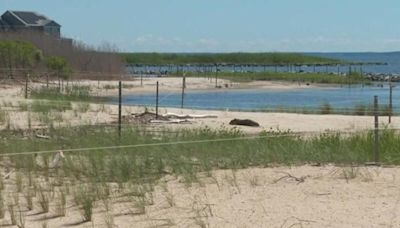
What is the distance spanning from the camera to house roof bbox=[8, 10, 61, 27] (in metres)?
84.1

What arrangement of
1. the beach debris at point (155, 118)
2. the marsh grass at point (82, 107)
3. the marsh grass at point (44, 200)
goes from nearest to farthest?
the marsh grass at point (44, 200) < the beach debris at point (155, 118) < the marsh grass at point (82, 107)

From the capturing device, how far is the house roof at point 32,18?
3309 inches

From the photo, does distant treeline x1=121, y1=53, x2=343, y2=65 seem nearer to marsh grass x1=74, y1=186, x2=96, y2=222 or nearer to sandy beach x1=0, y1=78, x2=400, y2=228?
sandy beach x1=0, y1=78, x2=400, y2=228

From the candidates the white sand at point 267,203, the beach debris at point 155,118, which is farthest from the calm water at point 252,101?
the white sand at point 267,203

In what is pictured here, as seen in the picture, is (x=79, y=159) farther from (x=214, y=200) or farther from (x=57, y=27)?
(x=57, y=27)

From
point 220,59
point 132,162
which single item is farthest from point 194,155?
point 220,59

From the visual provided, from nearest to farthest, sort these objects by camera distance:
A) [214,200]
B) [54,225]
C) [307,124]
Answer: [54,225] → [214,200] → [307,124]

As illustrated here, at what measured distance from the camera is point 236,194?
10.2 metres

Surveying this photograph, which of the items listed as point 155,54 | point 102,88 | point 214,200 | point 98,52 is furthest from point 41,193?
point 155,54

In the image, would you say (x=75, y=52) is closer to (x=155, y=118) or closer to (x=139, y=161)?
(x=155, y=118)

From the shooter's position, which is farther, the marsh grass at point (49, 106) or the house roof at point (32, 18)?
the house roof at point (32, 18)

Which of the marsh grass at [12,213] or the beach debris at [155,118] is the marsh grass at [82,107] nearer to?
the beach debris at [155,118]

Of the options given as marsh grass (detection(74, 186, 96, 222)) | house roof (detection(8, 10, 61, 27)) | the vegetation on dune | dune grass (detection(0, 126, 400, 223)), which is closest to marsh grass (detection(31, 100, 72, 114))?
dune grass (detection(0, 126, 400, 223))

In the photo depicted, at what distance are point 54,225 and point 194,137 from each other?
6.68 m
